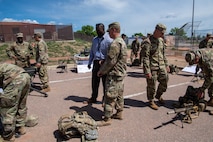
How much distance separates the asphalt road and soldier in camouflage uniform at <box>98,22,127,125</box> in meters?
0.53

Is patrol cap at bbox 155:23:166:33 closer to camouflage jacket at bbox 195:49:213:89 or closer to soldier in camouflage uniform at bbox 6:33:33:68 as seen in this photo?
camouflage jacket at bbox 195:49:213:89

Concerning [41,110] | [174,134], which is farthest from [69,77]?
[174,134]

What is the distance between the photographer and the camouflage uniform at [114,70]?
310cm

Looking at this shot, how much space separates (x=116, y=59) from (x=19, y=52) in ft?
12.9

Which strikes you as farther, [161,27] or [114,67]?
[161,27]

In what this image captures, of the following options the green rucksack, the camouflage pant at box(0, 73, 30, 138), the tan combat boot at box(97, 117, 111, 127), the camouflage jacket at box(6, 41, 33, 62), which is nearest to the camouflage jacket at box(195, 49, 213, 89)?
the tan combat boot at box(97, 117, 111, 127)

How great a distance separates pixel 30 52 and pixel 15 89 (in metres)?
3.49

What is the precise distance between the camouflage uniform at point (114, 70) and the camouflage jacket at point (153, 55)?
892mm

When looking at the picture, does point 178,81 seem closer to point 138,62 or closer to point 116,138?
point 138,62

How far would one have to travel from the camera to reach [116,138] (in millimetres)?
2992

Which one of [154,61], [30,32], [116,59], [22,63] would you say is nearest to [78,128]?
[116,59]

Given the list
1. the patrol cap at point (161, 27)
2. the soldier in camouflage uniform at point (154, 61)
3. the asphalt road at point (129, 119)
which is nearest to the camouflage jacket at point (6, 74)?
the asphalt road at point (129, 119)

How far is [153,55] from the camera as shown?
4.07 m

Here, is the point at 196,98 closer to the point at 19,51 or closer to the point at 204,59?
the point at 204,59
